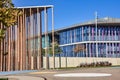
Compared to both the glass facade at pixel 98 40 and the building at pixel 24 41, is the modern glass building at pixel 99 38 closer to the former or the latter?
the glass facade at pixel 98 40

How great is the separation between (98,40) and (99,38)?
24.3 inches

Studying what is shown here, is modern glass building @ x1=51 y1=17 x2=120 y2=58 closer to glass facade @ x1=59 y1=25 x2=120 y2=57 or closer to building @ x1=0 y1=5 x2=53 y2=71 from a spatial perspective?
glass facade @ x1=59 y1=25 x2=120 y2=57

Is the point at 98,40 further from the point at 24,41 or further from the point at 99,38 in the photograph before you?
the point at 24,41

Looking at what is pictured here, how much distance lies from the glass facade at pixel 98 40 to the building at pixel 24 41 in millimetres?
40204

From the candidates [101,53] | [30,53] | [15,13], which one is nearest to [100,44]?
[101,53]

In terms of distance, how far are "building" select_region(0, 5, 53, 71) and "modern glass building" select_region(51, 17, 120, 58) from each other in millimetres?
40173

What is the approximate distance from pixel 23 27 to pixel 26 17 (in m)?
1.84

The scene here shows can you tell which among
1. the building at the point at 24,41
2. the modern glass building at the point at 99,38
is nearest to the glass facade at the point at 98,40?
the modern glass building at the point at 99,38

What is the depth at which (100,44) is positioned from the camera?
301 feet

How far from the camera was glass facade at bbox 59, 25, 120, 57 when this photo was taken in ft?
298

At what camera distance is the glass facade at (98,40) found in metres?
90.9

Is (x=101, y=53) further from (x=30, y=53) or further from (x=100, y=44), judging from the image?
(x=30, y=53)

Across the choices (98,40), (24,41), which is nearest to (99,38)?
(98,40)

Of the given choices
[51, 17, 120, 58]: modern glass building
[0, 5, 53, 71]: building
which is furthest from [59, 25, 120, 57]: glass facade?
[0, 5, 53, 71]: building
